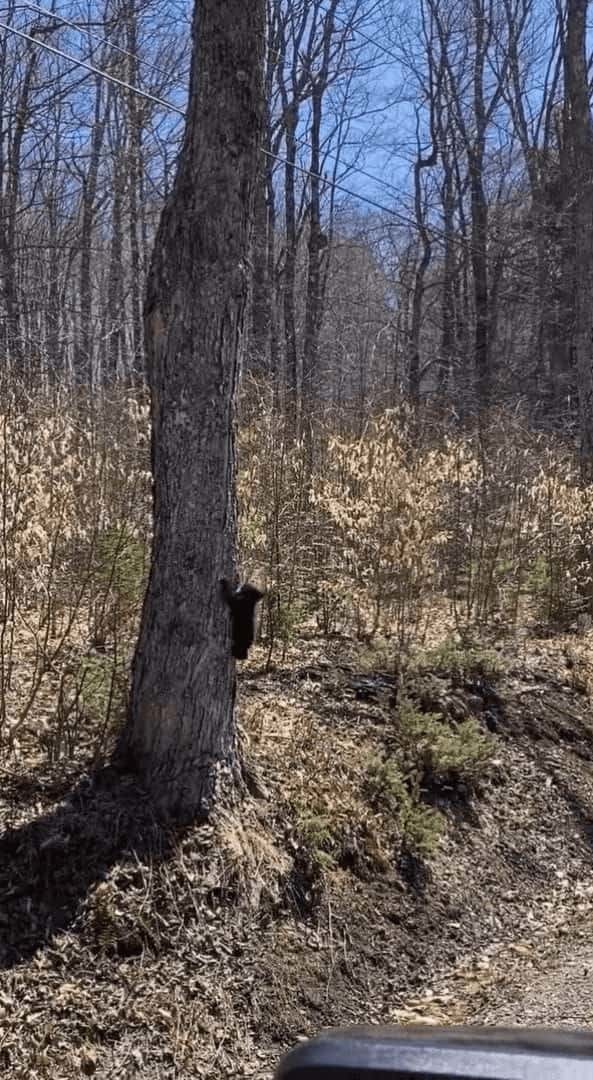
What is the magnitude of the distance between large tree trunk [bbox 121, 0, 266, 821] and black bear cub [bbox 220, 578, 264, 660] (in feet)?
0.16

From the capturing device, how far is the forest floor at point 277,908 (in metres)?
4.24

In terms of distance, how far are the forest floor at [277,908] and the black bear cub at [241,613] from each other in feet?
2.65

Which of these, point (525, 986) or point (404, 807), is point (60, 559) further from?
point (525, 986)

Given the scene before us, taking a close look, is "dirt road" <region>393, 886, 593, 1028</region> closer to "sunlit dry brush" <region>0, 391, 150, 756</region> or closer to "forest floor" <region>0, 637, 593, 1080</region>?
"forest floor" <region>0, 637, 593, 1080</region>

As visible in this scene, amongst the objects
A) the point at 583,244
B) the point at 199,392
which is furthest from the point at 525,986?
the point at 583,244

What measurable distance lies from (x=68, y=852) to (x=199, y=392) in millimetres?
2292

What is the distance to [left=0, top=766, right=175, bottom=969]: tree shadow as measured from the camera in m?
4.40

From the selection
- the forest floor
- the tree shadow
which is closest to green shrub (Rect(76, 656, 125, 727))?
the forest floor

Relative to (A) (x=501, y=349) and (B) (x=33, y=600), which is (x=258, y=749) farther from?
(A) (x=501, y=349)

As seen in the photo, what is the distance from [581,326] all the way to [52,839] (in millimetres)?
8907

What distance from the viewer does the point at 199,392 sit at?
5.05 meters

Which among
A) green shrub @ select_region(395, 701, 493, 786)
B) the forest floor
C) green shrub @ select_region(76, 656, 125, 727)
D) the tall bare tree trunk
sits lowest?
the forest floor

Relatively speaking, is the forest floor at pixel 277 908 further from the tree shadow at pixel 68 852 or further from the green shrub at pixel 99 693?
the green shrub at pixel 99 693

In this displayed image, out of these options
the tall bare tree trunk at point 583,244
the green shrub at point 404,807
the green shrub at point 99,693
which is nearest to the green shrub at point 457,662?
the green shrub at point 404,807
